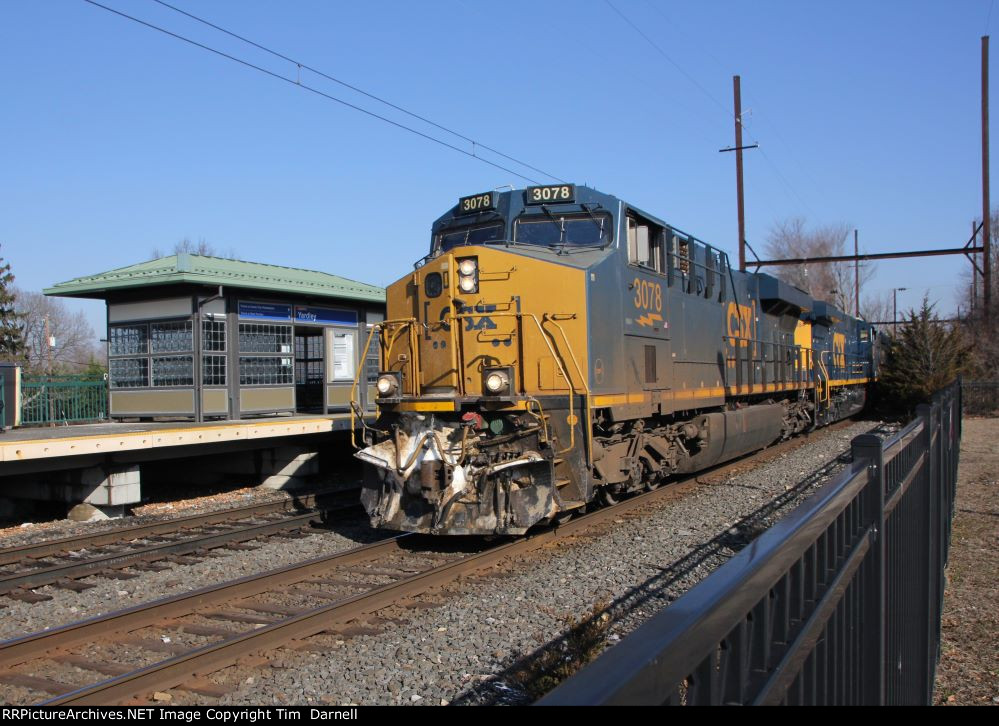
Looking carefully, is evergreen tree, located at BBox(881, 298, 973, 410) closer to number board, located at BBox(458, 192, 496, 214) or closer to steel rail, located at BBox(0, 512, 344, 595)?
number board, located at BBox(458, 192, 496, 214)

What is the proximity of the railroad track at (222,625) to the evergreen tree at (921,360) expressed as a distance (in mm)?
21781

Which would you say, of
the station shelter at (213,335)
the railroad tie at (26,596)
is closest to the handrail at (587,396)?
A: the railroad tie at (26,596)

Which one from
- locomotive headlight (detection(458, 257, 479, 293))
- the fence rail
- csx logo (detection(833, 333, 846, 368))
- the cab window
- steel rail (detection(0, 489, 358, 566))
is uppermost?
the cab window

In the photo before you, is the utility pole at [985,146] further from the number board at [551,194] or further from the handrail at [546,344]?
the handrail at [546,344]

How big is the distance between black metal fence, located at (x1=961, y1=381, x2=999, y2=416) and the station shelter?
886 inches

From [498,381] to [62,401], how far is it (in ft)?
37.3

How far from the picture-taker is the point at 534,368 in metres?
7.90

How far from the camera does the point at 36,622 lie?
587 cm

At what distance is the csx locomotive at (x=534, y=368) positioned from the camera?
287 inches

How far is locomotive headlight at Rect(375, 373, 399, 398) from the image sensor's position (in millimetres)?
8141

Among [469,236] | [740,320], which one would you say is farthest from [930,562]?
[740,320]

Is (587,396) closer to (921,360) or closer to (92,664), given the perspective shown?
(92,664)

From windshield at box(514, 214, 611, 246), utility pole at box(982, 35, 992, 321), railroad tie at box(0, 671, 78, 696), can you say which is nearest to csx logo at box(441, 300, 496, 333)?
windshield at box(514, 214, 611, 246)
